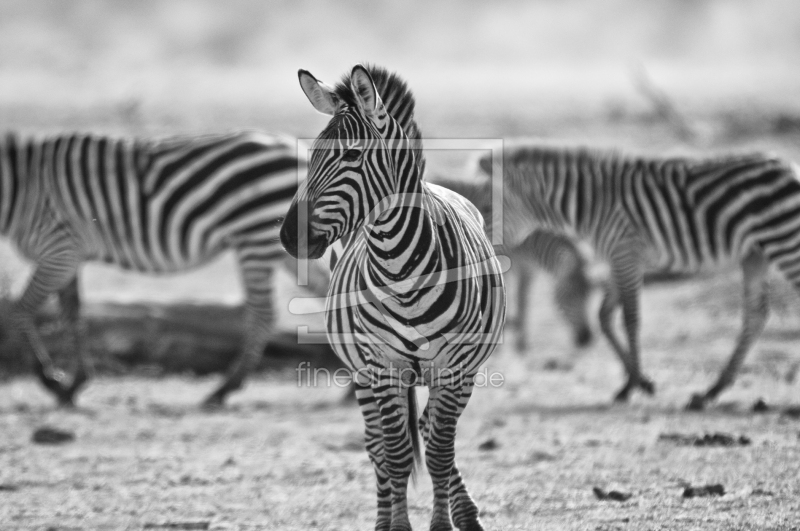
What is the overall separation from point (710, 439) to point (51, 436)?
15.1 ft

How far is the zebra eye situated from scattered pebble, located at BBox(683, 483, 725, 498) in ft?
8.61

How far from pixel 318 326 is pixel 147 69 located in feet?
162

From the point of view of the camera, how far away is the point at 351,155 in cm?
408

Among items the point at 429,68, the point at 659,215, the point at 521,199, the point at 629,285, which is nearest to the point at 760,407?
the point at 629,285

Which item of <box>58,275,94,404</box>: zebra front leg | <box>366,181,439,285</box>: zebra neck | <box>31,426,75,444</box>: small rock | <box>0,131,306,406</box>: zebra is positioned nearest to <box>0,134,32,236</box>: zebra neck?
<box>0,131,306,406</box>: zebra

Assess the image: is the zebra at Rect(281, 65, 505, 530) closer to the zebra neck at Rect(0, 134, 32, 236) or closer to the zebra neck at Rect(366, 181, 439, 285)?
the zebra neck at Rect(366, 181, 439, 285)

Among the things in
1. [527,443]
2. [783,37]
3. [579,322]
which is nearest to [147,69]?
[783,37]

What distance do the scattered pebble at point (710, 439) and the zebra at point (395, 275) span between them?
214 centimetres

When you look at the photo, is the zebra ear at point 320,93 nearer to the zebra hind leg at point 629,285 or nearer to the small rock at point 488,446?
the small rock at point 488,446

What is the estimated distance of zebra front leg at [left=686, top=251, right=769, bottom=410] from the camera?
7879 mm

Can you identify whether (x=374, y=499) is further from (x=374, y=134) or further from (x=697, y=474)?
(x=374, y=134)

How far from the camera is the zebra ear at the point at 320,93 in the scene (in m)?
4.23

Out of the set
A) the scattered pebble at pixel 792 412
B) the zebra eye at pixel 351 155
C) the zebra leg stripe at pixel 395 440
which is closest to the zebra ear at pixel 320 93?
the zebra eye at pixel 351 155

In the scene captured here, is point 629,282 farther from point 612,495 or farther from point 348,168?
point 348,168
